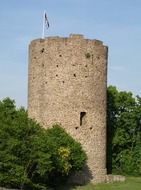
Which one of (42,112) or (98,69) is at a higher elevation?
(98,69)

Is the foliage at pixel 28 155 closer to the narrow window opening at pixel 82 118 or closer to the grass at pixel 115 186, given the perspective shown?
the grass at pixel 115 186

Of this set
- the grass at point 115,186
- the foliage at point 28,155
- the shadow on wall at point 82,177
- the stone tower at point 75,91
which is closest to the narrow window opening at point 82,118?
the stone tower at point 75,91

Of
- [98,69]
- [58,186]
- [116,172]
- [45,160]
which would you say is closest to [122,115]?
[116,172]

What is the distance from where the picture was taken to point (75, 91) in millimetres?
38469

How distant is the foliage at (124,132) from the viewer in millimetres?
45906

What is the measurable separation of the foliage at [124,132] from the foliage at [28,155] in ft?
33.6

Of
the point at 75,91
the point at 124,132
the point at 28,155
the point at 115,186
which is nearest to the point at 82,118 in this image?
the point at 75,91

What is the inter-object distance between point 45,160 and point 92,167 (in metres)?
6.98

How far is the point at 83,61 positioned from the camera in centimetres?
3881

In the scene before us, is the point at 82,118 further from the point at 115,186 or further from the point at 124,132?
the point at 124,132

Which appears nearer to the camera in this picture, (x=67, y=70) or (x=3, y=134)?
(x=3, y=134)

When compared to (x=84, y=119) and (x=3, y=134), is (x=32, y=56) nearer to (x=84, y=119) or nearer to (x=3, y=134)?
(x=84, y=119)

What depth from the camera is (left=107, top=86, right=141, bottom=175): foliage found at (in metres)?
45.9

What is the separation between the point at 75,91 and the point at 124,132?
10.2 metres
